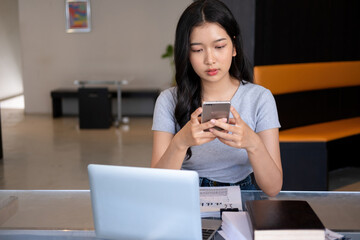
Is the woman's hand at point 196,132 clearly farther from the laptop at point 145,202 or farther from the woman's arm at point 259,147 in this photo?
the laptop at point 145,202

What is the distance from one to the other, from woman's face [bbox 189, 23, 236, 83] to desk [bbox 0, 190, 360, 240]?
52cm

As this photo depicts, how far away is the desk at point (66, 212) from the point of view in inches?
65.7

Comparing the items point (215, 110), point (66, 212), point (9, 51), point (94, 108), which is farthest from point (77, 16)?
point (215, 110)

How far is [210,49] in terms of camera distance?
192 cm

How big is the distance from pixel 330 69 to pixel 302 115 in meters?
0.57

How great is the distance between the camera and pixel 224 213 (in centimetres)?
160

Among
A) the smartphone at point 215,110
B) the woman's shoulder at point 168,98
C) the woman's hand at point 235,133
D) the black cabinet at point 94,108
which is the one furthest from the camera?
the black cabinet at point 94,108

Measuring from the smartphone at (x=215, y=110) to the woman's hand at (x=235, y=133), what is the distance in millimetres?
22

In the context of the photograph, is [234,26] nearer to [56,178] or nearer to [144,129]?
[56,178]

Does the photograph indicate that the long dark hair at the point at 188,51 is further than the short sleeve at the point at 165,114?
No

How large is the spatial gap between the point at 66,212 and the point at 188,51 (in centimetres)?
80

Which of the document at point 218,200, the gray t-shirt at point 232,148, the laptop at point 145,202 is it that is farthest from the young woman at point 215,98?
the laptop at point 145,202

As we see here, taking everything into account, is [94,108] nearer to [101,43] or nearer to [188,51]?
[101,43]

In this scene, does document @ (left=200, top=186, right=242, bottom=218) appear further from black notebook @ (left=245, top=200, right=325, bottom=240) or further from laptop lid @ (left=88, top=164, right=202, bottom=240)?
laptop lid @ (left=88, top=164, right=202, bottom=240)
